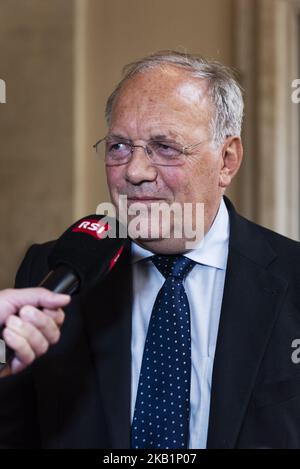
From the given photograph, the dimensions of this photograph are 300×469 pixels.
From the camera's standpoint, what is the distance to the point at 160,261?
4.75 ft

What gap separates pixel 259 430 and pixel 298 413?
75 mm

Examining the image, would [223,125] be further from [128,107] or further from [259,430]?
[259,430]

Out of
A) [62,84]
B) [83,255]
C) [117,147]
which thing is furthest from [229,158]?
[62,84]

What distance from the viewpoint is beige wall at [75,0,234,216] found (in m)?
2.79

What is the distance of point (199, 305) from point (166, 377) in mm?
172

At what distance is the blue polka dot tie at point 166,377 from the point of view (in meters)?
1.25

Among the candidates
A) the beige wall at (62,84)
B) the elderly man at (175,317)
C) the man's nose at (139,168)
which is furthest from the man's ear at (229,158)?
the beige wall at (62,84)

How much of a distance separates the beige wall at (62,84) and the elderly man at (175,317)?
1235 millimetres

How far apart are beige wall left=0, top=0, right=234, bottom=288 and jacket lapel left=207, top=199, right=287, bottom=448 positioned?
1.36m

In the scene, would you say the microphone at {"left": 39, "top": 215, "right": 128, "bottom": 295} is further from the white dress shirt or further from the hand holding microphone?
the white dress shirt

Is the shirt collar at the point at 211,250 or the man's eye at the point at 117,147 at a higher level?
the man's eye at the point at 117,147

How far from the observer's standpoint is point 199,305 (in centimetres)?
140

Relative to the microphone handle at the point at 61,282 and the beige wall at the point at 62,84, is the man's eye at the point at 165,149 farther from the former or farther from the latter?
the beige wall at the point at 62,84
